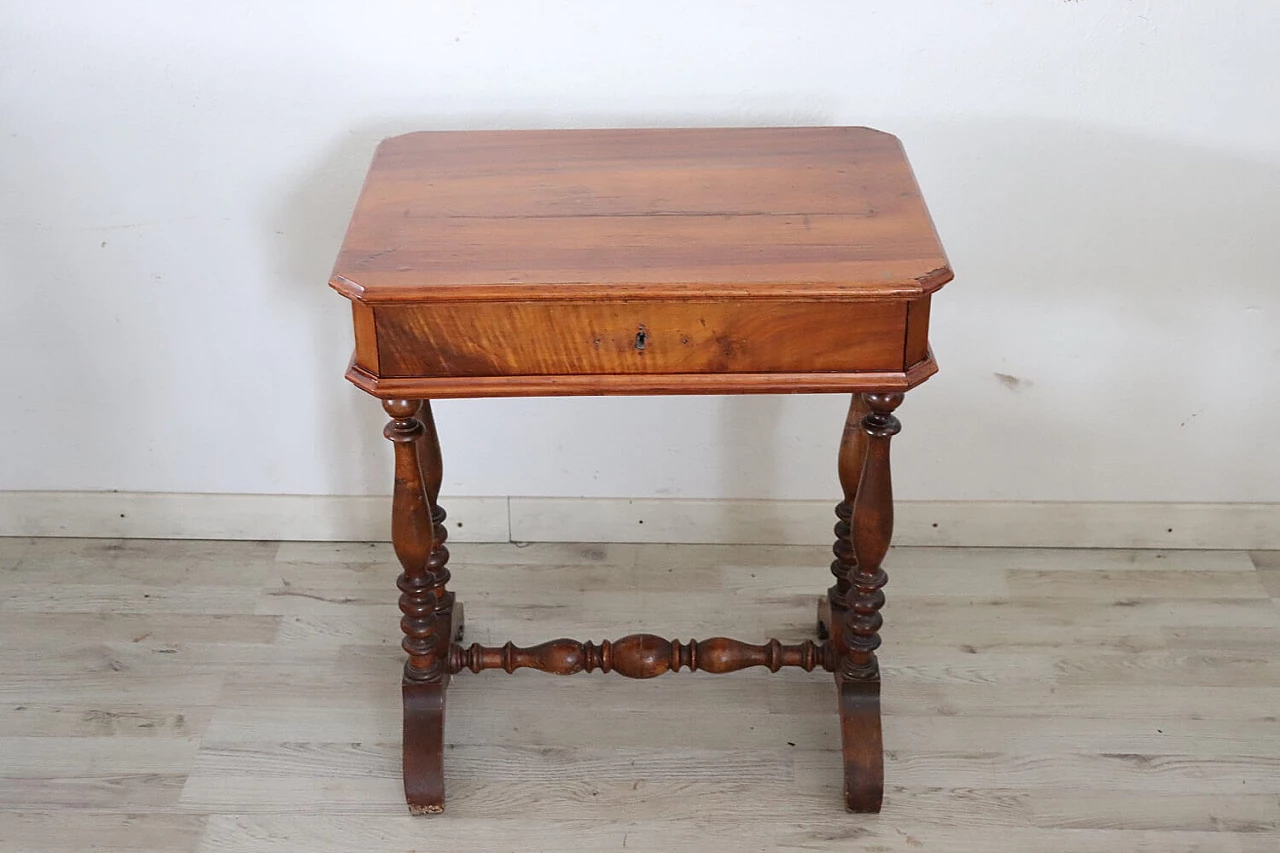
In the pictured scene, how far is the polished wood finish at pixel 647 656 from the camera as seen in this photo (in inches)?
79.2

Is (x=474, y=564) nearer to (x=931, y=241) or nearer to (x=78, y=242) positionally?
(x=78, y=242)

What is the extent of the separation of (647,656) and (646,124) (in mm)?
826

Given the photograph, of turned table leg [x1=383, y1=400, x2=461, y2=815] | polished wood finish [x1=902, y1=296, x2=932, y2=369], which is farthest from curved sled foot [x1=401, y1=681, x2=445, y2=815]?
polished wood finish [x1=902, y1=296, x2=932, y2=369]

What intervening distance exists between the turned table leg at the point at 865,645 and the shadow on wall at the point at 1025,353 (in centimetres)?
50

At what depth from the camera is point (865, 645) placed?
1.95 m

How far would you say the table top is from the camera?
1.51 m

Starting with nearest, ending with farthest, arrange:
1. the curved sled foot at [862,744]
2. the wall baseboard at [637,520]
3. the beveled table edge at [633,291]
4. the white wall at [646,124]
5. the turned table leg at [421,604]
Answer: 1. the beveled table edge at [633,291]
2. the turned table leg at [421,604]
3. the curved sled foot at [862,744]
4. the white wall at [646,124]
5. the wall baseboard at [637,520]

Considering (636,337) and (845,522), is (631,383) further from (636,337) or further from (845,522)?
(845,522)

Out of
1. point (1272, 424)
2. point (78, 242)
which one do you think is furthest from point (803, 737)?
point (78, 242)

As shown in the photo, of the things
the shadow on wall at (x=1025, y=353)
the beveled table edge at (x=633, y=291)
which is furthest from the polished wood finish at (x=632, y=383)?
the shadow on wall at (x=1025, y=353)

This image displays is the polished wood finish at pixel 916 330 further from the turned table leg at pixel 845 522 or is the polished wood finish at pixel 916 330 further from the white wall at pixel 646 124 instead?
the white wall at pixel 646 124

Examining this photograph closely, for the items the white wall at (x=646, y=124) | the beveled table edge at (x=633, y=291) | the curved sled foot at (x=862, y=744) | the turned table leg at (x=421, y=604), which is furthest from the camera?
Result: the white wall at (x=646, y=124)

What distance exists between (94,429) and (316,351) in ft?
1.52

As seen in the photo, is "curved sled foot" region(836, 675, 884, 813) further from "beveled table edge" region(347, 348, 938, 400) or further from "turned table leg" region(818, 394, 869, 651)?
"beveled table edge" region(347, 348, 938, 400)
